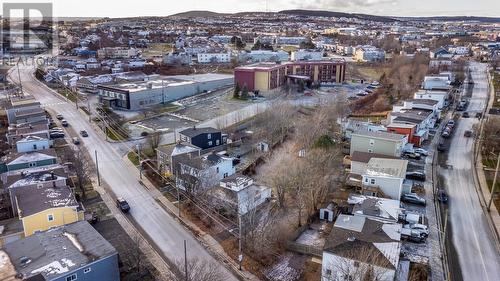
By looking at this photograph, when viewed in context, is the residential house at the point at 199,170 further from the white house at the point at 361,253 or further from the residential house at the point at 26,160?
the white house at the point at 361,253

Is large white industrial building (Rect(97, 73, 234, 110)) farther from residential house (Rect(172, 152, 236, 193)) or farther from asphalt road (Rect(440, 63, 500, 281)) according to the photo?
asphalt road (Rect(440, 63, 500, 281))

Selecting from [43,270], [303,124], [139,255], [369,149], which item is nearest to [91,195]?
[139,255]

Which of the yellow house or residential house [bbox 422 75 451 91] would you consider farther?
residential house [bbox 422 75 451 91]

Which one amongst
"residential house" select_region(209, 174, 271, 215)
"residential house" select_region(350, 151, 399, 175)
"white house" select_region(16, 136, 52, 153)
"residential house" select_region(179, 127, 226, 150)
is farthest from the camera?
"residential house" select_region(179, 127, 226, 150)

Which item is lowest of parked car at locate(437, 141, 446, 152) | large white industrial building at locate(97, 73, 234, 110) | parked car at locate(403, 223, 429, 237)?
parked car at locate(403, 223, 429, 237)

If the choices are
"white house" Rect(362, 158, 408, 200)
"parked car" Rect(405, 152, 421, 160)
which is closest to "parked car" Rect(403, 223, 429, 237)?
"white house" Rect(362, 158, 408, 200)

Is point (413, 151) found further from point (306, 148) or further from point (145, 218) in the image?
point (145, 218)

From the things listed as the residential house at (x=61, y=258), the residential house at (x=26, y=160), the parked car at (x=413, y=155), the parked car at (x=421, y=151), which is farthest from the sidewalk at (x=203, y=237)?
the parked car at (x=421, y=151)
